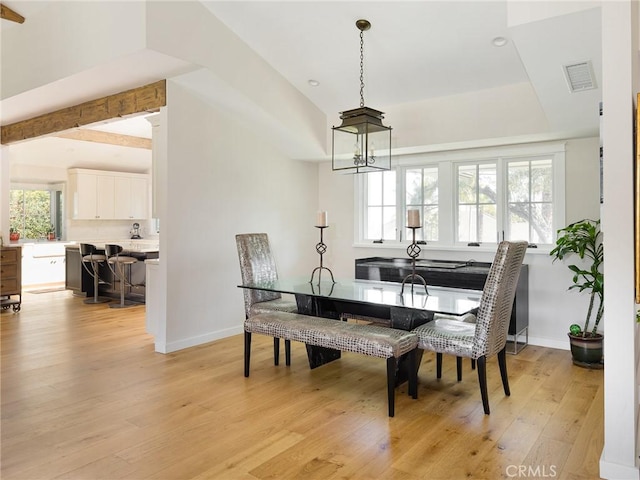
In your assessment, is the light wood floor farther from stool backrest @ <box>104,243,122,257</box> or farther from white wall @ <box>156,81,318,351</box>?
stool backrest @ <box>104,243,122,257</box>

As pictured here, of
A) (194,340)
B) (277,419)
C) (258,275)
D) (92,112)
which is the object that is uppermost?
(92,112)

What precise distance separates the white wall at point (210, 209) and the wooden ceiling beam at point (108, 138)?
130 inches

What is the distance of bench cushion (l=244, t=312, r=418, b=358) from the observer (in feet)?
9.69

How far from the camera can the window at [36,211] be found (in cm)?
870

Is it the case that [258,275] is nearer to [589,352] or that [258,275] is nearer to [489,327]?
[489,327]

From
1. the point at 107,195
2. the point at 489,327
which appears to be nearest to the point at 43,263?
the point at 107,195

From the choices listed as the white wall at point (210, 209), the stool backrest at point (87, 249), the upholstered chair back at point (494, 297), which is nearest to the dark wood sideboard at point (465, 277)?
the upholstered chair back at point (494, 297)

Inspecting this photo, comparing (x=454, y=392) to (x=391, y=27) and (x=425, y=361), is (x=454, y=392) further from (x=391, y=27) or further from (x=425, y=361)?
(x=391, y=27)

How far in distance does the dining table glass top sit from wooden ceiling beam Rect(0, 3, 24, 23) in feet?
11.5

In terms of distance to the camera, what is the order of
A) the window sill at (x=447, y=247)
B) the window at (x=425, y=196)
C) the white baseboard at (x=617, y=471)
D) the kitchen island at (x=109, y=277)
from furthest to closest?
the kitchen island at (x=109, y=277) < the window at (x=425, y=196) < the window sill at (x=447, y=247) < the white baseboard at (x=617, y=471)

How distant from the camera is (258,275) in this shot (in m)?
4.09

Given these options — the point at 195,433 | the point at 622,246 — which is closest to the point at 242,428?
the point at 195,433

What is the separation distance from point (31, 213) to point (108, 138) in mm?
2678

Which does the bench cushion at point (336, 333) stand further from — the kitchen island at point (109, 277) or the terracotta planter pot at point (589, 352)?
the kitchen island at point (109, 277)
